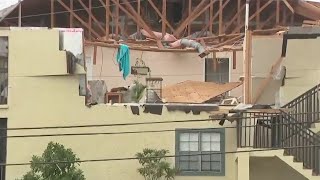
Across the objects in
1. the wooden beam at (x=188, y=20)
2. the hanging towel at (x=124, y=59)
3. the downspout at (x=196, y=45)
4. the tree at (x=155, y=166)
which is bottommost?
the tree at (x=155, y=166)

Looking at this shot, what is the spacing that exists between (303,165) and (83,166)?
6.51m

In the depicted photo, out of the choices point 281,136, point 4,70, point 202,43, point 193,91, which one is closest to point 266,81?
point 193,91

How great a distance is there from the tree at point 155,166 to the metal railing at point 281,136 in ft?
7.44

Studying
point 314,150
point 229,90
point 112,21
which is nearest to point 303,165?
point 314,150

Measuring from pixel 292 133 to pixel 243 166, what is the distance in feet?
5.56

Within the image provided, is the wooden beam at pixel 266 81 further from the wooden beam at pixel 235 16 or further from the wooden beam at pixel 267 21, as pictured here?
the wooden beam at pixel 267 21

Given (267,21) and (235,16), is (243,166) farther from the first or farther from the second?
(267,21)

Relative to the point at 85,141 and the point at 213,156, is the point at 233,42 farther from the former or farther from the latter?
the point at 85,141

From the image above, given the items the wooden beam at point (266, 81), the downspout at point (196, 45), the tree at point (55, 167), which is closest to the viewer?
the tree at point (55, 167)

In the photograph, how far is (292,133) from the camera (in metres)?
19.3

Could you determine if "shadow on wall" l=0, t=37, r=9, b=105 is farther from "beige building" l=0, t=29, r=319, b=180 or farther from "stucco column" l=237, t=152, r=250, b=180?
"stucco column" l=237, t=152, r=250, b=180

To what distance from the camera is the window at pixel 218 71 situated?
2544cm

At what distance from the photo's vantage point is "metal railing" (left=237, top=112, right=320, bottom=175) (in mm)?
18969

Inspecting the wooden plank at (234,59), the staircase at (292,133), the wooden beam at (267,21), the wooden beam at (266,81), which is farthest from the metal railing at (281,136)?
the wooden beam at (267,21)
